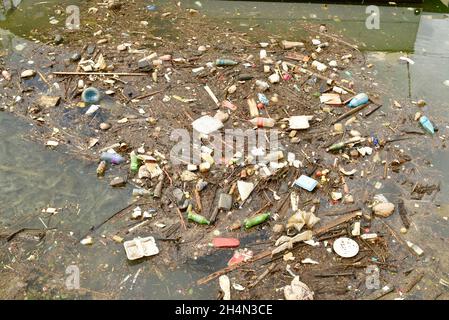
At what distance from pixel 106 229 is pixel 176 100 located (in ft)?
5.76

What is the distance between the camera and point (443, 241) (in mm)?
3580

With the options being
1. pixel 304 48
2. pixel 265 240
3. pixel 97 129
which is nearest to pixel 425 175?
pixel 265 240

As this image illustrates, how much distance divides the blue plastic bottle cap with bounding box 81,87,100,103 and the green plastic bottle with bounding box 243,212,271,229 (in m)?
2.25

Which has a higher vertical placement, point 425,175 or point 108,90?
point 108,90

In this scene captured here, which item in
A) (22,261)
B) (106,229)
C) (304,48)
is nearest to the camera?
(22,261)

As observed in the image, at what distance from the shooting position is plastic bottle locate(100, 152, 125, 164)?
4.05 metres

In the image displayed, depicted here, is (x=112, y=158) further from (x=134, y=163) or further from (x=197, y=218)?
(x=197, y=218)

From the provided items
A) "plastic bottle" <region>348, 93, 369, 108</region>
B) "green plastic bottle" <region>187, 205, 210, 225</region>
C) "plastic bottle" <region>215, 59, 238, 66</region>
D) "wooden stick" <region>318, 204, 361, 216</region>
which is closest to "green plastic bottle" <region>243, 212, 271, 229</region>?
"green plastic bottle" <region>187, 205, 210, 225</region>

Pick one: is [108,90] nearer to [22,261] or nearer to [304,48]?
[22,261]

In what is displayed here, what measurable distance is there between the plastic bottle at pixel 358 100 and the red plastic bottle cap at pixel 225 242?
2178mm

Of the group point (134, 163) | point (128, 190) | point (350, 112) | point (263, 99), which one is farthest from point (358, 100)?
point (128, 190)

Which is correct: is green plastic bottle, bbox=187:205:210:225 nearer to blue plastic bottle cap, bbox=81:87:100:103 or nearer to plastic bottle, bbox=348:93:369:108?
blue plastic bottle cap, bbox=81:87:100:103

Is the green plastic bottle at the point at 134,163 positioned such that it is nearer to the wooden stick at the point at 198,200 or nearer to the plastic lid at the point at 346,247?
the wooden stick at the point at 198,200
